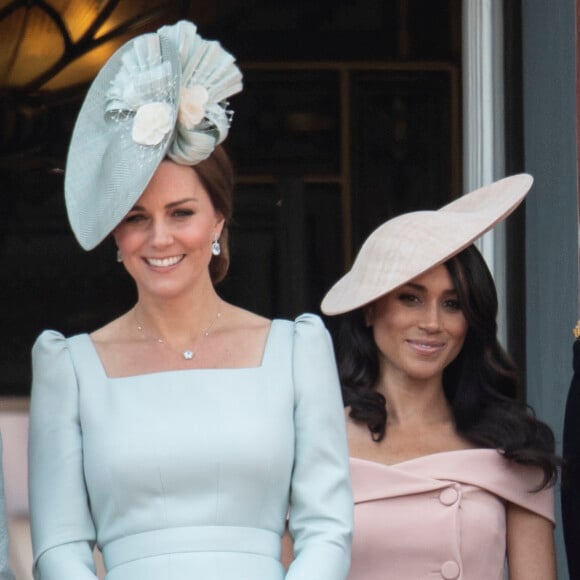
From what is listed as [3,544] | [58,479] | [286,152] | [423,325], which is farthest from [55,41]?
[3,544]

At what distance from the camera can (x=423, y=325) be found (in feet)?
14.6

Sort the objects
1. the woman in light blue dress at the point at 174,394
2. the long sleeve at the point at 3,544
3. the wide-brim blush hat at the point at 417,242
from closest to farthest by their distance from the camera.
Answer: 1. the long sleeve at the point at 3,544
2. the woman in light blue dress at the point at 174,394
3. the wide-brim blush hat at the point at 417,242

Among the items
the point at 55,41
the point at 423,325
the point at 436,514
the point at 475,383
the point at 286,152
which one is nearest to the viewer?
the point at 436,514

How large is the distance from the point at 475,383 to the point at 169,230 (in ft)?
3.17

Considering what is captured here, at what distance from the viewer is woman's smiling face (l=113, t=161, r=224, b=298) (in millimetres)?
3926

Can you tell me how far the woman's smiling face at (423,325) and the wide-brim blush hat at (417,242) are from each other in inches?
1.8

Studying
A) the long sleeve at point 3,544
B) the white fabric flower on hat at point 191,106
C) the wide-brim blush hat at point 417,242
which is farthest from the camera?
the wide-brim blush hat at point 417,242

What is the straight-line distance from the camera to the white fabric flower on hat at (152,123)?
3.92 metres

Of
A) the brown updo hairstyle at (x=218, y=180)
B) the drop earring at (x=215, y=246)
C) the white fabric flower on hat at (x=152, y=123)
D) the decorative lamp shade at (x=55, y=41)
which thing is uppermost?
the decorative lamp shade at (x=55, y=41)

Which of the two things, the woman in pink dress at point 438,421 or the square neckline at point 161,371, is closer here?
the square neckline at point 161,371

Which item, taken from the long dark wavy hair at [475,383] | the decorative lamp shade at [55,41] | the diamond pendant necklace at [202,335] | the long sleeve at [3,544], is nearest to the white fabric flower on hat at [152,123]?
the diamond pendant necklace at [202,335]

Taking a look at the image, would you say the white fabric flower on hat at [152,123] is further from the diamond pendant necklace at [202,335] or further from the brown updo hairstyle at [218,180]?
the diamond pendant necklace at [202,335]

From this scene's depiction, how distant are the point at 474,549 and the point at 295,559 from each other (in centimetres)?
63

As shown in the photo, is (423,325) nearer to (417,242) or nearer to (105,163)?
(417,242)
